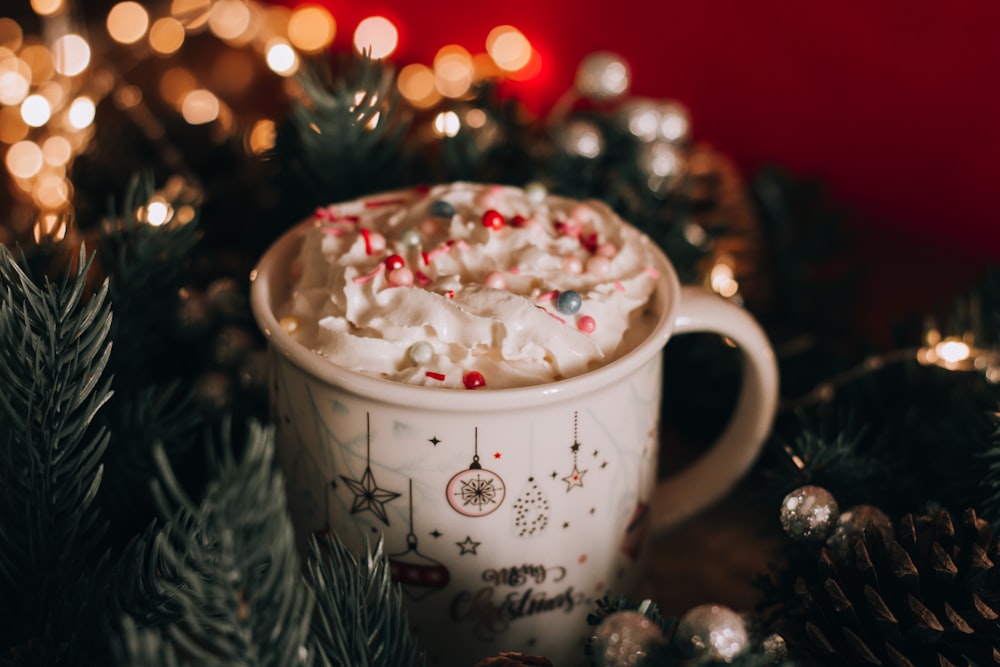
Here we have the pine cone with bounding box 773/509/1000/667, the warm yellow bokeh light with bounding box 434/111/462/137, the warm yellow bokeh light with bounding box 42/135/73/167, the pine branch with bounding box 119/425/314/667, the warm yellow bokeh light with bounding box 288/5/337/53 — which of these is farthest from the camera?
the warm yellow bokeh light with bounding box 288/5/337/53

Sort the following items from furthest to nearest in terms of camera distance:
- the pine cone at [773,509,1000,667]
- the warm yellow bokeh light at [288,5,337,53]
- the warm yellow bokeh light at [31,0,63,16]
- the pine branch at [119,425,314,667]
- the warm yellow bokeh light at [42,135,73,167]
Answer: the warm yellow bokeh light at [288,5,337,53], the warm yellow bokeh light at [31,0,63,16], the warm yellow bokeh light at [42,135,73,167], the pine cone at [773,509,1000,667], the pine branch at [119,425,314,667]

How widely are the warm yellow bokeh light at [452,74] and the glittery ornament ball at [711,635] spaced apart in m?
0.70

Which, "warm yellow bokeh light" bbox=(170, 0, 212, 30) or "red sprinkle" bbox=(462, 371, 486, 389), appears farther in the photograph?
"warm yellow bokeh light" bbox=(170, 0, 212, 30)

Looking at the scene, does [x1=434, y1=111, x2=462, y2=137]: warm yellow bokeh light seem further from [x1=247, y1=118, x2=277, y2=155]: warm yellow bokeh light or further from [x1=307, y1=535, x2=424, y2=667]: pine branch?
[x1=307, y1=535, x2=424, y2=667]: pine branch

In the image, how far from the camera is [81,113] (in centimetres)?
87

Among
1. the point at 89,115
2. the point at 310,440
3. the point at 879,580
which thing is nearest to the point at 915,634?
the point at 879,580

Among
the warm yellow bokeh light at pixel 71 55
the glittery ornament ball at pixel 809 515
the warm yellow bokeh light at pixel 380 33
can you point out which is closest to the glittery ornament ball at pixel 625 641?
the glittery ornament ball at pixel 809 515

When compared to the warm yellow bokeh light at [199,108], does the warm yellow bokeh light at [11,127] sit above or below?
below

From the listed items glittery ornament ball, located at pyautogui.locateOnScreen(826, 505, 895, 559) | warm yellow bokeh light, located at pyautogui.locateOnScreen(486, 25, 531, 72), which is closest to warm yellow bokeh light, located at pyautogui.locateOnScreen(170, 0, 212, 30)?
warm yellow bokeh light, located at pyautogui.locateOnScreen(486, 25, 531, 72)

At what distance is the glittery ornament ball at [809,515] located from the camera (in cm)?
50

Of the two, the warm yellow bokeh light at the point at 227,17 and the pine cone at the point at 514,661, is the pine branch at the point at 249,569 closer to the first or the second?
the pine cone at the point at 514,661

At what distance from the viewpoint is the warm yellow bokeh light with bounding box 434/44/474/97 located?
3.36 feet

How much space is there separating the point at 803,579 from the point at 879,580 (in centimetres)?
4

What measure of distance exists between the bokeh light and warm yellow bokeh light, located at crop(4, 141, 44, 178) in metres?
0.16
